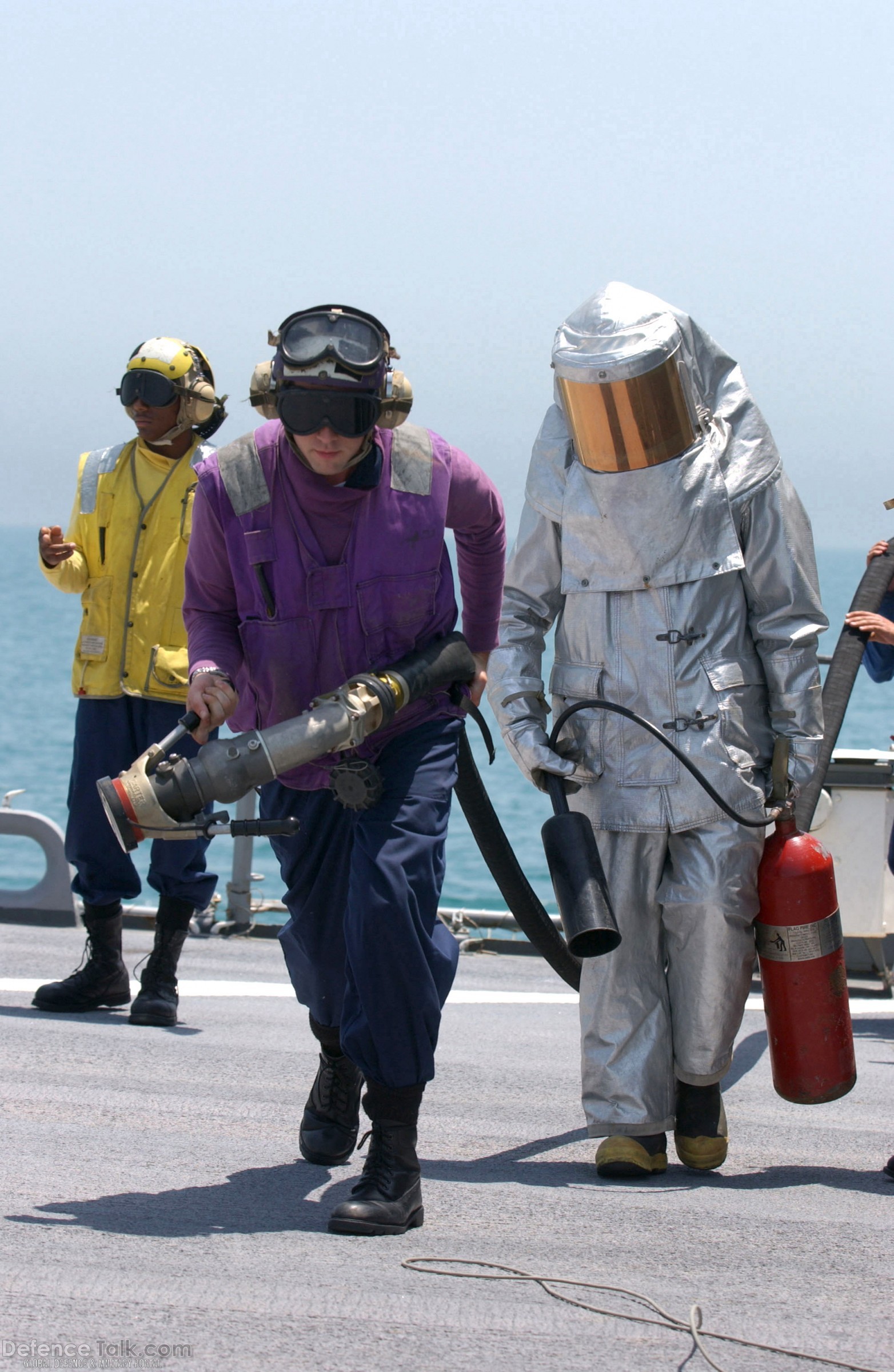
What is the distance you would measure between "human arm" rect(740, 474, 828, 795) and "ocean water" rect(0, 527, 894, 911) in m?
3.33

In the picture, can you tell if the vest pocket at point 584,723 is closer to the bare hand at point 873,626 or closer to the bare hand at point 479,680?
the bare hand at point 479,680

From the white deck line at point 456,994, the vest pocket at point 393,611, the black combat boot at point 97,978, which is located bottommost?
the white deck line at point 456,994

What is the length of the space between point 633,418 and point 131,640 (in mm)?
2209

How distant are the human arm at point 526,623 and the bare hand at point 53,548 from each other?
1.90 metres

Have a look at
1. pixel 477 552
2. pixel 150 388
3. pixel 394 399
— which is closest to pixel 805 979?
pixel 477 552

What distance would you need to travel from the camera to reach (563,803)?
3801mm

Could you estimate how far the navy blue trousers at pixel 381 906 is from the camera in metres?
3.28

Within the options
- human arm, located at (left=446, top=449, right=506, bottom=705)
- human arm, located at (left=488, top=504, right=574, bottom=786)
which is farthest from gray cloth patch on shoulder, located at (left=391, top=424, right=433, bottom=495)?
human arm, located at (left=488, top=504, right=574, bottom=786)

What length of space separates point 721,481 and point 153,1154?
2036 millimetres

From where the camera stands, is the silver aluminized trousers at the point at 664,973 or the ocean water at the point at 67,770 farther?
the ocean water at the point at 67,770

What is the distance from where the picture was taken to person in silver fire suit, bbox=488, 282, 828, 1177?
379 cm

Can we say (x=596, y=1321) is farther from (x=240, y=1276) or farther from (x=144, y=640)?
(x=144, y=640)

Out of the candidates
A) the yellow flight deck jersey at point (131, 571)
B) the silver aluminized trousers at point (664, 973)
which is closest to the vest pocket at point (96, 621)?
the yellow flight deck jersey at point (131, 571)

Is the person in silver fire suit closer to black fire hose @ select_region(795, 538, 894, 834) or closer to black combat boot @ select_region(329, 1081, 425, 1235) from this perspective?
black combat boot @ select_region(329, 1081, 425, 1235)
